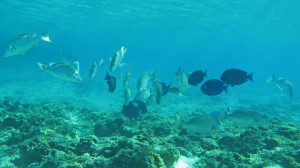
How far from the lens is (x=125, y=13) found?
34.6m

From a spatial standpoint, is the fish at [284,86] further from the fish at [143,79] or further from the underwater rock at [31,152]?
the underwater rock at [31,152]

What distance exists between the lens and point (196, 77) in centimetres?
552

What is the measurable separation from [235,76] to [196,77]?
3.27 ft

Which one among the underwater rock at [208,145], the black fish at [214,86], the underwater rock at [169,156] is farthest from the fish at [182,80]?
the underwater rock at [169,156]

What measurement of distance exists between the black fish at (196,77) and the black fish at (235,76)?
1.93 feet

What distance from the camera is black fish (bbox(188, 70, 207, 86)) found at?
5469 mm

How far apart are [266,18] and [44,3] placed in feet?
117

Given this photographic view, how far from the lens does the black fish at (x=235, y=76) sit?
495 centimetres

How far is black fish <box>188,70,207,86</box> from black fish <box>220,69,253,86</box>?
59 cm

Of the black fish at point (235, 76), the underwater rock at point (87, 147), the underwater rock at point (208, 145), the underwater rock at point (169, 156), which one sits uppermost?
the black fish at point (235, 76)

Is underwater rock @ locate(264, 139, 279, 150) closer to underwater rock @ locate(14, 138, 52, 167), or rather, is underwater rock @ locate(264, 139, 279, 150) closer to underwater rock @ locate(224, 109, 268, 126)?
underwater rock @ locate(224, 109, 268, 126)

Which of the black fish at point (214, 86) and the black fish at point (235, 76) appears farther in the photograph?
the black fish at point (214, 86)

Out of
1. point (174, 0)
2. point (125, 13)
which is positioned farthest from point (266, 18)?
point (125, 13)

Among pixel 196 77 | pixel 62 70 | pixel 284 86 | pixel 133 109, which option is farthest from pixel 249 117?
pixel 284 86
